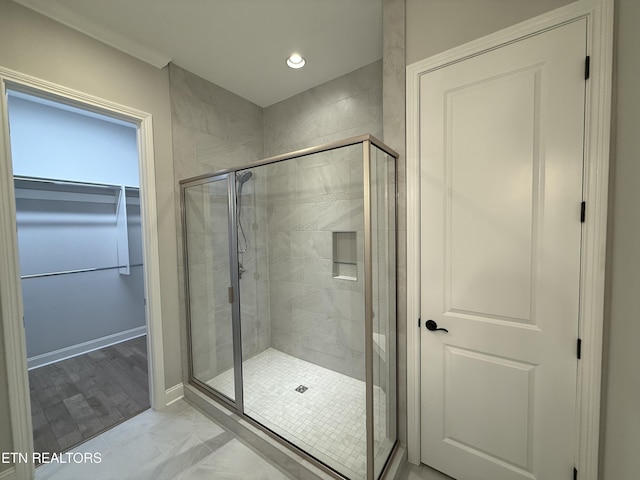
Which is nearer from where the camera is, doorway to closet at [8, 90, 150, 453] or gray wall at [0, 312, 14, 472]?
gray wall at [0, 312, 14, 472]

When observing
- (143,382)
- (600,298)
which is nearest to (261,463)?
(143,382)

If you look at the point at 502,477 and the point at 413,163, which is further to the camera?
the point at 413,163

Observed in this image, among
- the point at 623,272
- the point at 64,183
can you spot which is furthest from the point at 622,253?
the point at 64,183

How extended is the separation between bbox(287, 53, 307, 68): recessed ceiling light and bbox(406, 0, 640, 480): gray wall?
4.50 ft

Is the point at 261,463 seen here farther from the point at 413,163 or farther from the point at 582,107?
the point at 582,107

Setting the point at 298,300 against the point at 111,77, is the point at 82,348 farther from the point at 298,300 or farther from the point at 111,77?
the point at 111,77

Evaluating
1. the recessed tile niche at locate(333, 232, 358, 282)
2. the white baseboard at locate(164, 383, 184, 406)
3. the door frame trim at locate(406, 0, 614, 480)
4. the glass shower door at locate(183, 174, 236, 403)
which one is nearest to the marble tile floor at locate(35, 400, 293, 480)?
the white baseboard at locate(164, 383, 184, 406)

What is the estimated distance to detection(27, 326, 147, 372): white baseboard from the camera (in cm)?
268

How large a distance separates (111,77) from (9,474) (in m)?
2.55

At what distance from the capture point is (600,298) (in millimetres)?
1022

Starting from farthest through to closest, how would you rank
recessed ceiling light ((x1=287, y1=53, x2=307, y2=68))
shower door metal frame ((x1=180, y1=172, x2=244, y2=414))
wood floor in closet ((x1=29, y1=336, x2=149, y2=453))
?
recessed ceiling light ((x1=287, y1=53, x2=307, y2=68)) < shower door metal frame ((x1=180, y1=172, x2=244, y2=414)) < wood floor in closet ((x1=29, y1=336, x2=149, y2=453))

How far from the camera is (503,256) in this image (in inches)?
47.4

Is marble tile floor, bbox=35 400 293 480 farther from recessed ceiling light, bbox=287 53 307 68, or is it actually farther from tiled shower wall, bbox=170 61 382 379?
recessed ceiling light, bbox=287 53 307 68

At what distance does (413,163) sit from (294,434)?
1.93 metres
